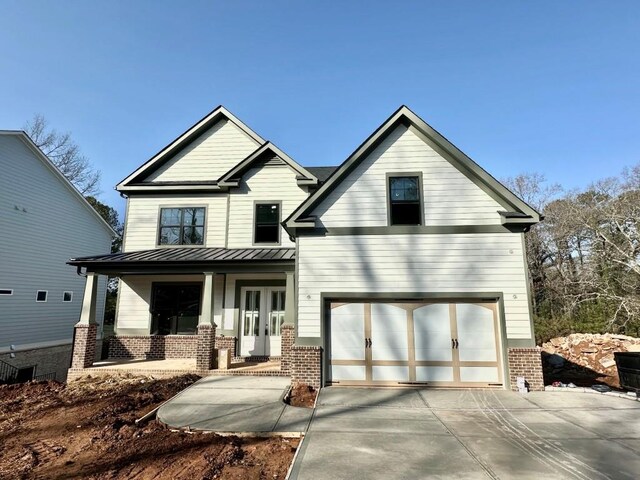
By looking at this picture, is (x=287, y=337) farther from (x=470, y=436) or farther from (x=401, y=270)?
(x=470, y=436)

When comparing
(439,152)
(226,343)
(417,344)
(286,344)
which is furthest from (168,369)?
(439,152)

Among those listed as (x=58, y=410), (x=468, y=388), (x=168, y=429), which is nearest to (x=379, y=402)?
(x=468, y=388)

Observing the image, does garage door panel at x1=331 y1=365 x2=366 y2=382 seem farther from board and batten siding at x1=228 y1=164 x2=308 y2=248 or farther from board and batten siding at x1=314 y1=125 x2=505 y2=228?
board and batten siding at x1=228 y1=164 x2=308 y2=248

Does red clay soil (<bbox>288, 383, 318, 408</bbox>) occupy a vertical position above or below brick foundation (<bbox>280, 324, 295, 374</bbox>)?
below

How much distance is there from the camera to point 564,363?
12.9 meters

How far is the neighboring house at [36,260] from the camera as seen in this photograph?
14.4 metres

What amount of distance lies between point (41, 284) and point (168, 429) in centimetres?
1442

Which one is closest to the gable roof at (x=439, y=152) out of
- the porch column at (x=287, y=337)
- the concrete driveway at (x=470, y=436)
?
the porch column at (x=287, y=337)

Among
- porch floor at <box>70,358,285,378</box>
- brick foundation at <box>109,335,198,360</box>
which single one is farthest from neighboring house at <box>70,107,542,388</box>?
brick foundation at <box>109,335,198,360</box>

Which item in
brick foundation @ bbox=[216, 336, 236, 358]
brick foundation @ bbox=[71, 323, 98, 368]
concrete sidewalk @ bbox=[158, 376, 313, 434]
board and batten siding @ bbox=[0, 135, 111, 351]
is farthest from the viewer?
board and batten siding @ bbox=[0, 135, 111, 351]

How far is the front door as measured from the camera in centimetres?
1208

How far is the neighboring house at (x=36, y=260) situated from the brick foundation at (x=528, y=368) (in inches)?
689

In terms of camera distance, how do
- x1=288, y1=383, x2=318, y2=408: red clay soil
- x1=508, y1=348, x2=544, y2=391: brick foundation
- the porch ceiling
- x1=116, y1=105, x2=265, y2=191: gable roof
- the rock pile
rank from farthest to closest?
1. x1=116, y1=105, x2=265, y2=191: gable roof
2. the rock pile
3. the porch ceiling
4. x1=508, y1=348, x2=544, y2=391: brick foundation
5. x1=288, y1=383, x2=318, y2=408: red clay soil

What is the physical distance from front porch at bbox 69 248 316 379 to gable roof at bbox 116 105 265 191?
320cm
